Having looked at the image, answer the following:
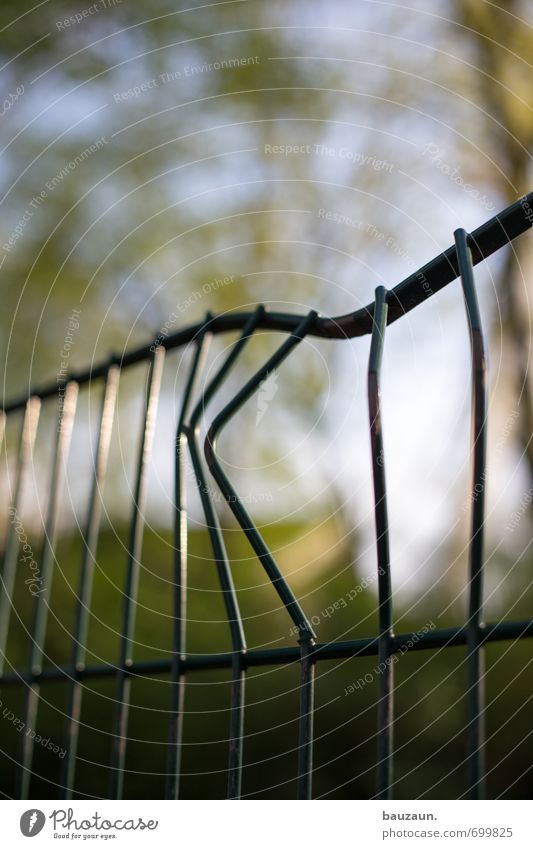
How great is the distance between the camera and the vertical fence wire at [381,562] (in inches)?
15.4

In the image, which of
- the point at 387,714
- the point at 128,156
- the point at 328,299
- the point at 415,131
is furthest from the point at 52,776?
the point at 387,714

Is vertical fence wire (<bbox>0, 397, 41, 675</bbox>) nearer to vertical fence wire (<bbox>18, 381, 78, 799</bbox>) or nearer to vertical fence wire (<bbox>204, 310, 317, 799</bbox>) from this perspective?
vertical fence wire (<bbox>18, 381, 78, 799</bbox>)

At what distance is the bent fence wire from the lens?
1.23 feet

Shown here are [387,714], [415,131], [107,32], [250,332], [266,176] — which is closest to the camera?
[387,714]

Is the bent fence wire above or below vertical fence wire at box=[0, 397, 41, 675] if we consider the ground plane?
below

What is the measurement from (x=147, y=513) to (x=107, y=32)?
4.86 ft

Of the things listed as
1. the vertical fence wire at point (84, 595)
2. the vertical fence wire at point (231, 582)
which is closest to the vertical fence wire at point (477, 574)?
the vertical fence wire at point (231, 582)

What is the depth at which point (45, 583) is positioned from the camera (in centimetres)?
70

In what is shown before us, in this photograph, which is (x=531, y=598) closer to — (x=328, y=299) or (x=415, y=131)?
(x=328, y=299)

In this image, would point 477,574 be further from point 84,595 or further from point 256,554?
point 84,595

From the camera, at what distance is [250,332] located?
57 cm

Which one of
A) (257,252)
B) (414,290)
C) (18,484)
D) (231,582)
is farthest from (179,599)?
(257,252)

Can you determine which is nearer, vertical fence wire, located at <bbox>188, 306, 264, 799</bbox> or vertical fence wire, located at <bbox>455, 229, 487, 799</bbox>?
vertical fence wire, located at <bbox>455, 229, 487, 799</bbox>

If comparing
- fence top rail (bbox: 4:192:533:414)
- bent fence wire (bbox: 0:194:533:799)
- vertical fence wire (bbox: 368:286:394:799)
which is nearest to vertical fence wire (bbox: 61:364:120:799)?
bent fence wire (bbox: 0:194:533:799)
